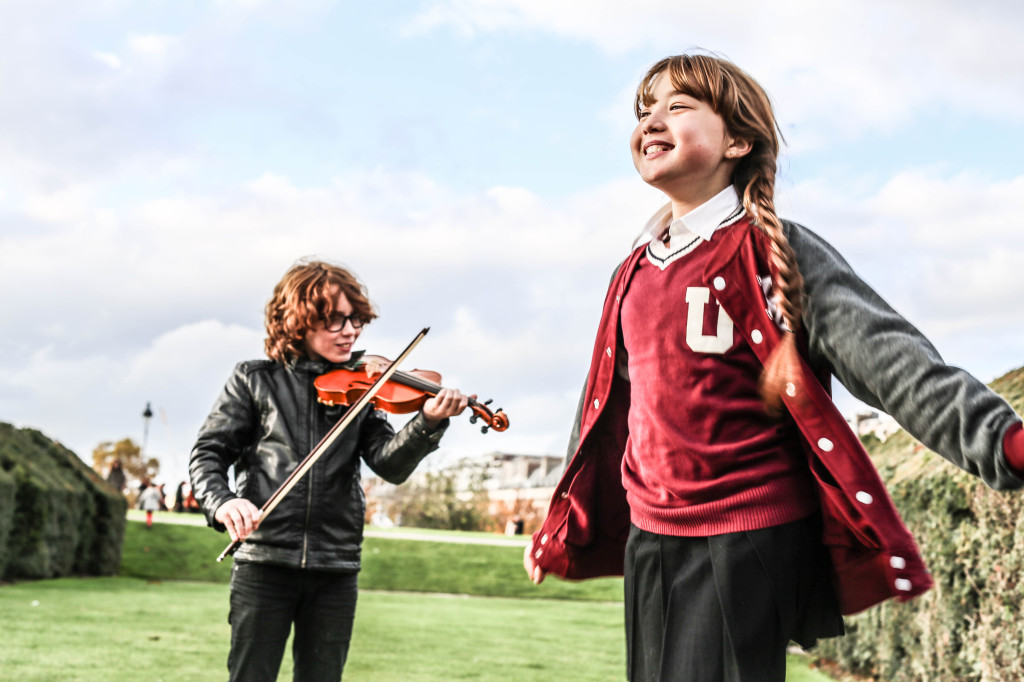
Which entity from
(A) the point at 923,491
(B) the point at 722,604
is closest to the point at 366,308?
(B) the point at 722,604

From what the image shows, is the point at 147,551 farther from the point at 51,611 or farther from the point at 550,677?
the point at 550,677

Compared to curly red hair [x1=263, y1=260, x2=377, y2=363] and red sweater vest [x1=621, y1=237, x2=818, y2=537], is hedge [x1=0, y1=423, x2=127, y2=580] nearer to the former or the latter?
curly red hair [x1=263, y1=260, x2=377, y2=363]

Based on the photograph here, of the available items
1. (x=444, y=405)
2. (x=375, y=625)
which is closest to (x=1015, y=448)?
(x=444, y=405)

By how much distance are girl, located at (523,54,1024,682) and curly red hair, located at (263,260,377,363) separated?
1467 mm

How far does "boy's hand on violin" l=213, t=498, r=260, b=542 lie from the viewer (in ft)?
9.66

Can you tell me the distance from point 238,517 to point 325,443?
37 centimetres

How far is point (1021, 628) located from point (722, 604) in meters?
3.27

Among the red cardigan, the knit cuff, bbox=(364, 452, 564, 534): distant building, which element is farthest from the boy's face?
bbox=(364, 452, 564, 534): distant building

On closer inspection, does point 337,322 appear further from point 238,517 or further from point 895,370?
point 895,370

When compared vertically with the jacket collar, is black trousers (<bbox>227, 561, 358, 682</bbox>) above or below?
below

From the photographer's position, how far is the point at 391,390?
3.57 metres

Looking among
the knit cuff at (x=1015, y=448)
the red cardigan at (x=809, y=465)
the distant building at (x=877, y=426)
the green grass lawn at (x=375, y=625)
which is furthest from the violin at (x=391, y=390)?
the distant building at (x=877, y=426)

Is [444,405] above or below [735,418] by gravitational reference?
above

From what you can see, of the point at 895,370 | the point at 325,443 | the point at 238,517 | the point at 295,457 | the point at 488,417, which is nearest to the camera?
the point at 895,370
